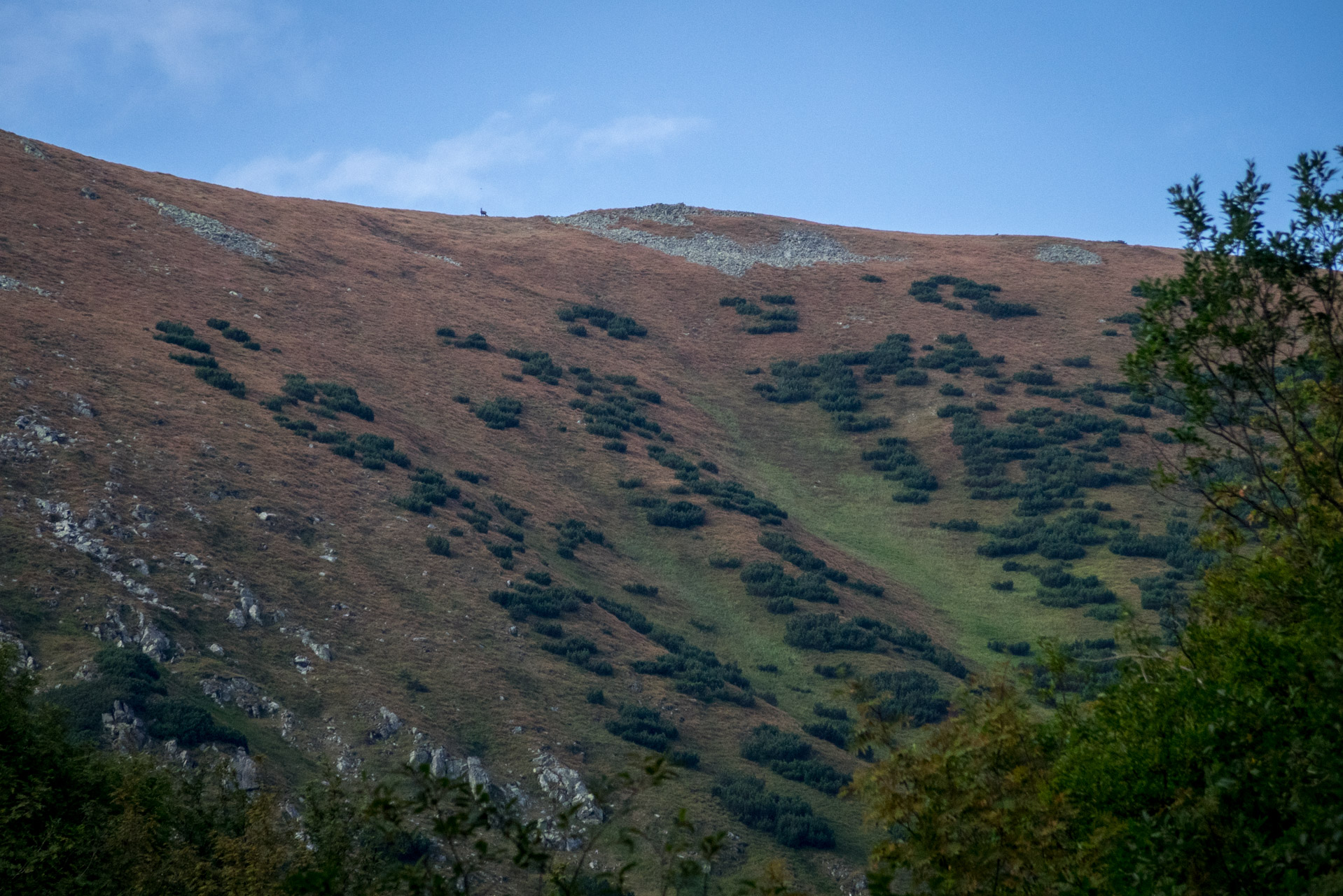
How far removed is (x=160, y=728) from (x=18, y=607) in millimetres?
4300

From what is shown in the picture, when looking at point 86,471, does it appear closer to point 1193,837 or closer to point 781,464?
point 1193,837

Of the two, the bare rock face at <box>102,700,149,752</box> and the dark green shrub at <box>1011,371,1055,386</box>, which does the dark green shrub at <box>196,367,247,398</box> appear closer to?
the bare rock face at <box>102,700,149,752</box>

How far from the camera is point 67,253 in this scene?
39500 mm

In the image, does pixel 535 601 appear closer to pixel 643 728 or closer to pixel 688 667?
pixel 688 667

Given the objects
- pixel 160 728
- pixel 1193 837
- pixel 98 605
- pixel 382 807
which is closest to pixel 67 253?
pixel 98 605

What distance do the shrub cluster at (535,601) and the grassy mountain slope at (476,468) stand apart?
19 centimetres

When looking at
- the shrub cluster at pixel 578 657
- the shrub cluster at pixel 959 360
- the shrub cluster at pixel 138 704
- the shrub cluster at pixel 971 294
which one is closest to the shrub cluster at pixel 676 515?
the shrub cluster at pixel 578 657

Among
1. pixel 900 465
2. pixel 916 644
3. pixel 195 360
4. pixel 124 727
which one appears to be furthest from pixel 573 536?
pixel 900 465

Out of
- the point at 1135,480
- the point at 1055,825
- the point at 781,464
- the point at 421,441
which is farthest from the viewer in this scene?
the point at 781,464

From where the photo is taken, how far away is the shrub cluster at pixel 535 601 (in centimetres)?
2650

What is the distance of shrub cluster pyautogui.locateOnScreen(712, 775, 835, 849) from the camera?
779 inches

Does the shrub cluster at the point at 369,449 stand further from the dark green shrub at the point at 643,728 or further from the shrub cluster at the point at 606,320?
the shrub cluster at the point at 606,320

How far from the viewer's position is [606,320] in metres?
59.4

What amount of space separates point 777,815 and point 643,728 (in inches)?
152
